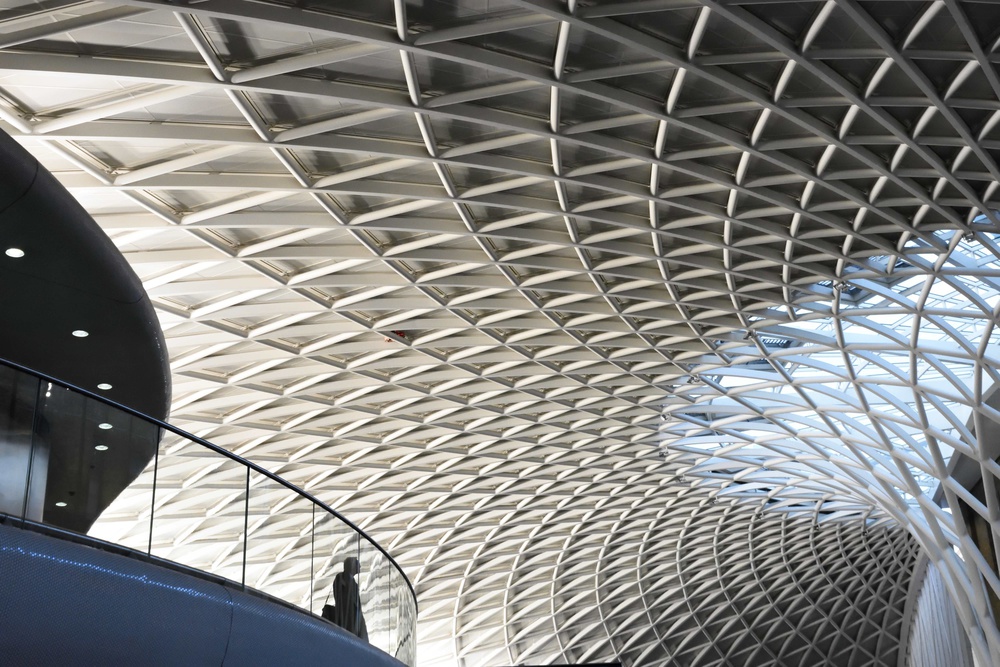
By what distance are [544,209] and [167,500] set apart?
16.4 m

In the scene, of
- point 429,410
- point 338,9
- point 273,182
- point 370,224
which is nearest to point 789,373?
point 429,410

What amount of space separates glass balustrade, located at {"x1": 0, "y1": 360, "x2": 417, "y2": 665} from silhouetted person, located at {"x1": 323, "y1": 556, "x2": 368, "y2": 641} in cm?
3

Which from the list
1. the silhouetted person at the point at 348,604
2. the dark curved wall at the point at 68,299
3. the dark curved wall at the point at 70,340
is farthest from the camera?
the silhouetted person at the point at 348,604

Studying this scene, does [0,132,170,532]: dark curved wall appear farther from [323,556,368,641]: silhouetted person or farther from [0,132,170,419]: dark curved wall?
[323,556,368,641]: silhouetted person

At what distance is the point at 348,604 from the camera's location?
607 inches

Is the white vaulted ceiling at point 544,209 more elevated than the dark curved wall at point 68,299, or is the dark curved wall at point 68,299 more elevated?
the white vaulted ceiling at point 544,209

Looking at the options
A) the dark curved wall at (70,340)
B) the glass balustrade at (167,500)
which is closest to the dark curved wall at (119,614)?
the glass balustrade at (167,500)

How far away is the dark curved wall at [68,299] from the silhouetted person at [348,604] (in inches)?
185

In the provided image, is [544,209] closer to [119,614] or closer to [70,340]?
[70,340]

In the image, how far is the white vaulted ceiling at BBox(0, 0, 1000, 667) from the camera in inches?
719

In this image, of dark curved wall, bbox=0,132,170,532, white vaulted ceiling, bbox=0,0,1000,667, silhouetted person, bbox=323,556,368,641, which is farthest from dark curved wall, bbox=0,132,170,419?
silhouetted person, bbox=323,556,368,641

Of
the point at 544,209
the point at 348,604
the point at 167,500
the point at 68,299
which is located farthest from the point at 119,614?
the point at 544,209

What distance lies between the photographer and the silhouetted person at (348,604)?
14891mm

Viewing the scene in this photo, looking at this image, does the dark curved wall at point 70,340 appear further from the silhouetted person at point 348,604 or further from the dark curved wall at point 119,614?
the silhouetted person at point 348,604
